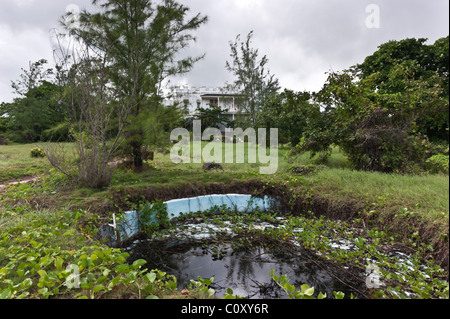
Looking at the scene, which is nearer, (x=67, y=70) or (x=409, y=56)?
(x=67, y=70)

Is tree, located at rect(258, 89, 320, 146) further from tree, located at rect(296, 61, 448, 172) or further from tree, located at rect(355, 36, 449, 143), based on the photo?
tree, located at rect(355, 36, 449, 143)

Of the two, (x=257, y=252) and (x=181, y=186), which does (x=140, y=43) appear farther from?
(x=257, y=252)

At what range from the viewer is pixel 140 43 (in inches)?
192

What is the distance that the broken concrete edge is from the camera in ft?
9.81

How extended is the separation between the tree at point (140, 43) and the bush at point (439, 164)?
4406mm

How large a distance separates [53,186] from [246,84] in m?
12.6

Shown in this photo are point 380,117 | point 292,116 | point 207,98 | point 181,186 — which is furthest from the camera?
point 207,98

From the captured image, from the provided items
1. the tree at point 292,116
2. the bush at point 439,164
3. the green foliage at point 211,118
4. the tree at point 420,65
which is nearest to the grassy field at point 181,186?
the bush at point 439,164

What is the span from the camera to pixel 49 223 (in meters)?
2.59

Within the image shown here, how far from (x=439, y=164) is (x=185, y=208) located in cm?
343

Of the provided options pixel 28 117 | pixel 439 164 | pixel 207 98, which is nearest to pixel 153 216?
pixel 439 164
